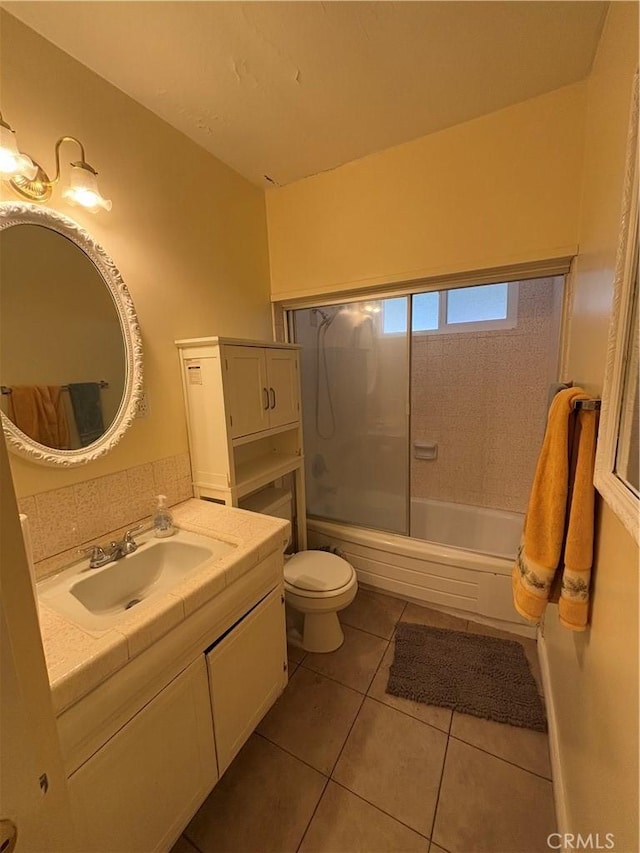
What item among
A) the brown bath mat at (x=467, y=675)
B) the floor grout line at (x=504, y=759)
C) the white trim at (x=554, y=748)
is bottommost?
the floor grout line at (x=504, y=759)

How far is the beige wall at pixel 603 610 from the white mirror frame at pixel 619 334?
0.10m

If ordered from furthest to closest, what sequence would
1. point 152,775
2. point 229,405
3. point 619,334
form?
1. point 229,405
2. point 152,775
3. point 619,334

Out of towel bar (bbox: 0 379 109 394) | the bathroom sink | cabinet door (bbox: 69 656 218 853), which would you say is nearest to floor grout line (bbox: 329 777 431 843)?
cabinet door (bbox: 69 656 218 853)

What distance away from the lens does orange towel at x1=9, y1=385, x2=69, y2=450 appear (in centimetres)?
107

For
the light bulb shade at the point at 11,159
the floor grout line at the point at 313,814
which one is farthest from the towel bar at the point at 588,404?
the light bulb shade at the point at 11,159

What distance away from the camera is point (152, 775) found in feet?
2.94

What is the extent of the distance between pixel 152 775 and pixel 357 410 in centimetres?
202

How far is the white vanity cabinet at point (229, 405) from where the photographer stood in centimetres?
153

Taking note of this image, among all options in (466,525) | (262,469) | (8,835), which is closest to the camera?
(8,835)

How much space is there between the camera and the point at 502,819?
3.61 feet

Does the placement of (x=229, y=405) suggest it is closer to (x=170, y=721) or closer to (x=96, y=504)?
(x=96, y=504)

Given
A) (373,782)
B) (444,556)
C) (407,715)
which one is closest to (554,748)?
(407,715)

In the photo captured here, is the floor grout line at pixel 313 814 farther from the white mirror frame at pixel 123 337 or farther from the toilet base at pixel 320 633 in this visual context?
the white mirror frame at pixel 123 337

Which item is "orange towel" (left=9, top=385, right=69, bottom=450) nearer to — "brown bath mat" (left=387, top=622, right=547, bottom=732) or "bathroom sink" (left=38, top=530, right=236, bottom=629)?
"bathroom sink" (left=38, top=530, right=236, bottom=629)
